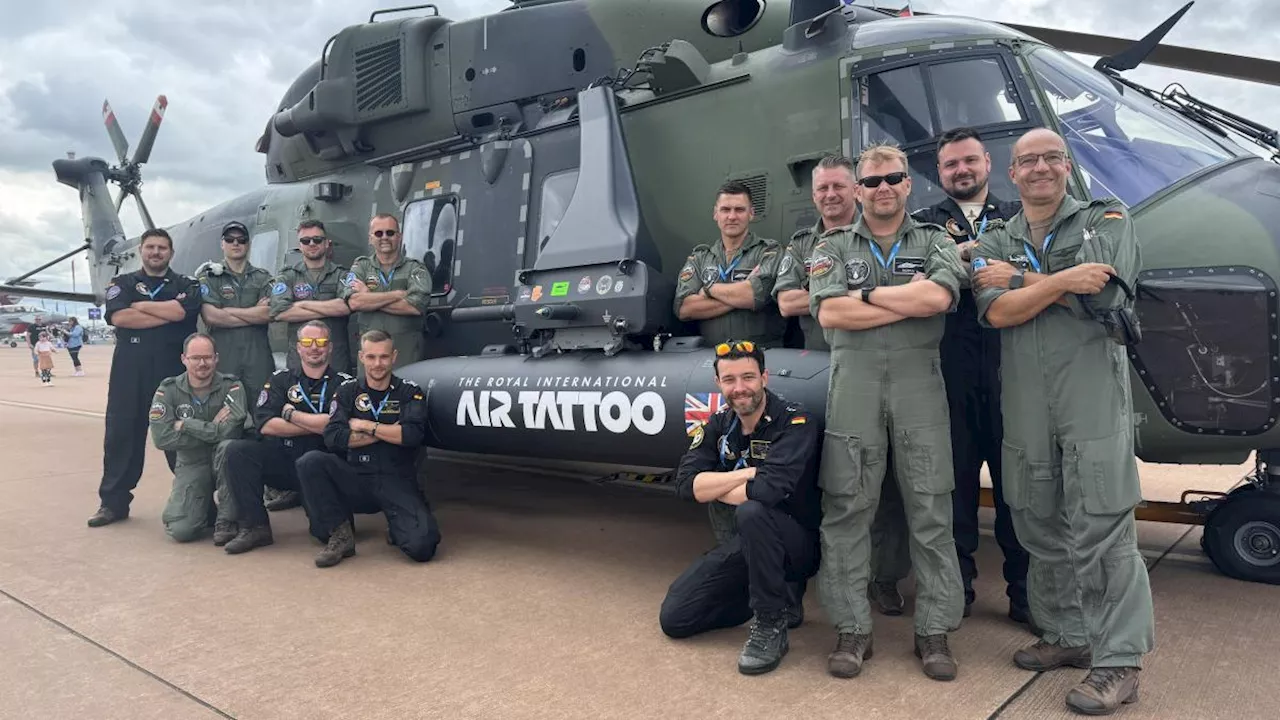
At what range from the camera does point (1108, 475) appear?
271 centimetres

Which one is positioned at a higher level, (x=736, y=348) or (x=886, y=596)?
(x=736, y=348)

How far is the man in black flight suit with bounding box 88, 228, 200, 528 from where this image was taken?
5.45m

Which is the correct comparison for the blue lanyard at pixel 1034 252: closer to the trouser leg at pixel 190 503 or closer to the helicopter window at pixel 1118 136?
the helicopter window at pixel 1118 136

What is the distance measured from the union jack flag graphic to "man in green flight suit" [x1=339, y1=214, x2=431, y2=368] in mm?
2356

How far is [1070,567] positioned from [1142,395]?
3.04 feet

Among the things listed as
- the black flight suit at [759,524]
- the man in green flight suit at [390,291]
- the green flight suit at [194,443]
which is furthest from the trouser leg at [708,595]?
the green flight suit at [194,443]

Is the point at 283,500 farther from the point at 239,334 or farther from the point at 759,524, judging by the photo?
the point at 759,524

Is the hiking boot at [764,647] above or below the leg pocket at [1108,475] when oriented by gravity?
below

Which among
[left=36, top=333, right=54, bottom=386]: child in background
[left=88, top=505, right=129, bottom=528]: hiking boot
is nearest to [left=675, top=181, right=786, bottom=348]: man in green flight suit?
[left=88, top=505, right=129, bottom=528]: hiking boot

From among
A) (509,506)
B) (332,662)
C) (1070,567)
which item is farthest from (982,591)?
(509,506)

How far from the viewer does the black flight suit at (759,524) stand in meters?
3.07

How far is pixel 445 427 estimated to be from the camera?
15.8 feet

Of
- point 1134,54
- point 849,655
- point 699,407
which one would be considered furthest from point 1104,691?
point 1134,54

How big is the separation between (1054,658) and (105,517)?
218 inches
